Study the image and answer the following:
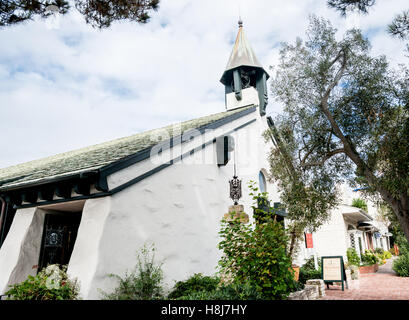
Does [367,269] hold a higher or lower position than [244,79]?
lower

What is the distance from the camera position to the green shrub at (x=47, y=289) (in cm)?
513

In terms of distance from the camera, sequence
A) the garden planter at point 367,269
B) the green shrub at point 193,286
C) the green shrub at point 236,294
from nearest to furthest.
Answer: the green shrub at point 236,294, the green shrub at point 193,286, the garden planter at point 367,269

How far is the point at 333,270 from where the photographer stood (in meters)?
11.5

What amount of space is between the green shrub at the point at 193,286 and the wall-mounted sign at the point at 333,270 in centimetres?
642

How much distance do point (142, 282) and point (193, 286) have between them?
53.3 inches

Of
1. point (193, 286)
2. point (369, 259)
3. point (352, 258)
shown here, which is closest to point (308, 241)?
point (352, 258)

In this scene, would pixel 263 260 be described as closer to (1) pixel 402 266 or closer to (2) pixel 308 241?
(2) pixel 308 241

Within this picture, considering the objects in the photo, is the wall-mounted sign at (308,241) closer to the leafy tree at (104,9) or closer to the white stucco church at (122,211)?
the white stucco church at (122,211)

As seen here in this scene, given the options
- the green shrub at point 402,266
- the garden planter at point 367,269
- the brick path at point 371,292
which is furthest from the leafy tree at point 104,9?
the garden planter at point 367,269

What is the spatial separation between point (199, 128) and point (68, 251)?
206 inches

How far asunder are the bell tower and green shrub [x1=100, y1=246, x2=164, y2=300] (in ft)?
31.3

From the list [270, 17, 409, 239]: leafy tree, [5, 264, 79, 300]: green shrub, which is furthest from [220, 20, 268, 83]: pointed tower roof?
[5, 264, 79, 300]: green shrub

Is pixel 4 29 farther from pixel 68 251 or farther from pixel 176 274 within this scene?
pixel 176 274

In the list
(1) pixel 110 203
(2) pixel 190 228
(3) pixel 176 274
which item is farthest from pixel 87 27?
(3) pixel 176 274
